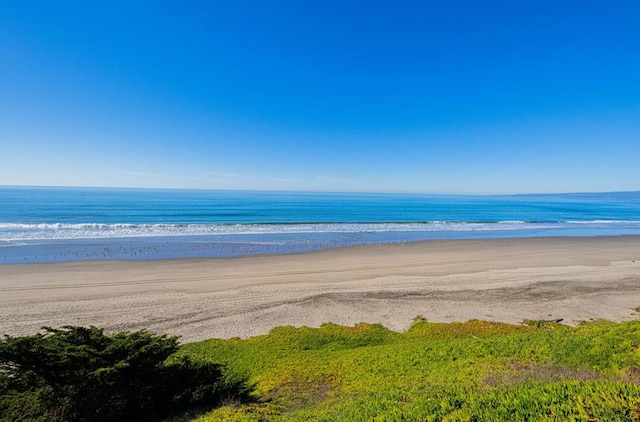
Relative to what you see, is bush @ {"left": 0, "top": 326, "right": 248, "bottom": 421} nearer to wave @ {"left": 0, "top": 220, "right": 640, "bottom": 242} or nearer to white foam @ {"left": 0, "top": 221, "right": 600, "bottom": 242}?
wave @ {"left": 0, "top": 220, "right": 640, "bottom": 242}

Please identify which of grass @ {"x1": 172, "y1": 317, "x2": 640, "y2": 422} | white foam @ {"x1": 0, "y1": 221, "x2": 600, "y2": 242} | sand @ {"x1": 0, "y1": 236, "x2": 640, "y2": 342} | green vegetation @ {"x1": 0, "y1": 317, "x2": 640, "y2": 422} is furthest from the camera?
white foam @ {"x1": 0, "y1": 221, "x2": 600, "y2": 242}

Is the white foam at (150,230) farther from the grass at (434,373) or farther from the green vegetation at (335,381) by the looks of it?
the green vegetation at (335,381)

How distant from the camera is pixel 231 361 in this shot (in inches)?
311

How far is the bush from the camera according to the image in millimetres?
4586

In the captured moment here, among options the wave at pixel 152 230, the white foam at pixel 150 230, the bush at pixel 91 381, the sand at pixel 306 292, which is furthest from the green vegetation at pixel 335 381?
the white foam at pixel 150 230

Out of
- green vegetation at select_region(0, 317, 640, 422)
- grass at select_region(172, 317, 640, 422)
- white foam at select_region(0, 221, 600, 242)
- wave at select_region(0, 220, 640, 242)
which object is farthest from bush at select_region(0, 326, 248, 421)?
white foam at select_region(0, 221, 600, 242)

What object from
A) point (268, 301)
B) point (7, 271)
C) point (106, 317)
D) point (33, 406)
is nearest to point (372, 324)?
point (268, 301)

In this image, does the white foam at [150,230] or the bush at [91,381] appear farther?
the white foam at [150,230]

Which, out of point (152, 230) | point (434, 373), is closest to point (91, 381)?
point (434, 373)

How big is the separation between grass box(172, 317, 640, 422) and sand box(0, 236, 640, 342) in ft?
5.21

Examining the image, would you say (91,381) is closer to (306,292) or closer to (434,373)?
(434,373)

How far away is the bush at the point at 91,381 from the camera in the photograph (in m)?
4.59

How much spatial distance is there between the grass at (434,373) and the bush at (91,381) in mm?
845

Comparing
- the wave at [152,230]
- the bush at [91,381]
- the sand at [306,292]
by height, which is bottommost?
the sand at [306,292]
